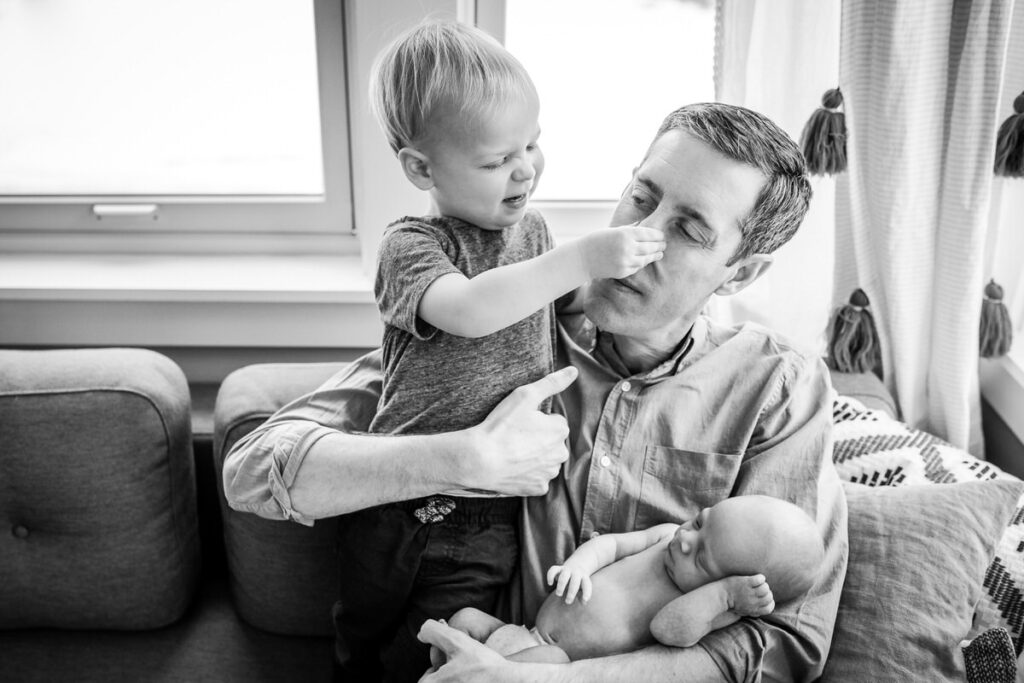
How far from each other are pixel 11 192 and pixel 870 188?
2.21 meters

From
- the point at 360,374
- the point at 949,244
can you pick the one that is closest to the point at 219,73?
the point at 360,374

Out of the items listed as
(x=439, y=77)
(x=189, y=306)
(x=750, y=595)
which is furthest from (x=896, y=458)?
(x=189, y=306)

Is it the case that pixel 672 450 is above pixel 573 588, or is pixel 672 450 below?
above

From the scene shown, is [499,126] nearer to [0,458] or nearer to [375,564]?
[375,564]

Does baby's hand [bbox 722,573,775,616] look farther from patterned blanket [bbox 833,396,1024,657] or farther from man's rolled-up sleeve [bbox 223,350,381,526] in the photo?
man's rolled-up sleeve [bbox 223,350,381,526]

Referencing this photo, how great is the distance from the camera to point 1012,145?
5.11ft

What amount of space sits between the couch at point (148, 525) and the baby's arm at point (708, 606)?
15.0 inches

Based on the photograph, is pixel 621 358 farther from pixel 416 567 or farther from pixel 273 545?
pixel 273 545

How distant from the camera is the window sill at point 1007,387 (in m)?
1.67

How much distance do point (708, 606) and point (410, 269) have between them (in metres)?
0.66

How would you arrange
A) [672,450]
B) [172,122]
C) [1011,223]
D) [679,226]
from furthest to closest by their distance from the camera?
[172,122] → [1011,223] → [672,450] → [679,226]

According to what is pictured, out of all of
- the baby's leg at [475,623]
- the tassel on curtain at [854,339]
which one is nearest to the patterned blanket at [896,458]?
the tassel on curtain at [854,339]

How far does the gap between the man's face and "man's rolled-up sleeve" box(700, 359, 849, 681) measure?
9.5 inches

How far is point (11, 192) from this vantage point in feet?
7.32
